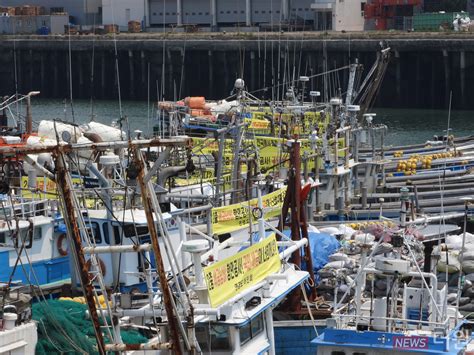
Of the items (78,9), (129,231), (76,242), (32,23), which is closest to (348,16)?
(78,9)

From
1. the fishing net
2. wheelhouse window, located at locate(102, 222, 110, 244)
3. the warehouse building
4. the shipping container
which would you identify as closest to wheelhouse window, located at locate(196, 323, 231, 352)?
the fishing net

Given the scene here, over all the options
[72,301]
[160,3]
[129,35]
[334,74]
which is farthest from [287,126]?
[160,3]

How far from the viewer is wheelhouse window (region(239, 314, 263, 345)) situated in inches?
664

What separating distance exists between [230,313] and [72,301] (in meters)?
3.93

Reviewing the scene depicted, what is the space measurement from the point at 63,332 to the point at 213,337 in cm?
271

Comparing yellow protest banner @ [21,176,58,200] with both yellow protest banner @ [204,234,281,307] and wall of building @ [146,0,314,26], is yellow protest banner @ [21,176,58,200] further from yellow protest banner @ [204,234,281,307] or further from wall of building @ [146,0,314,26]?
wall of building @ [146,0,314,26]

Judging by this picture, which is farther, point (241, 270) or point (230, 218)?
point (230, 218)

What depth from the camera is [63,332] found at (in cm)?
1842

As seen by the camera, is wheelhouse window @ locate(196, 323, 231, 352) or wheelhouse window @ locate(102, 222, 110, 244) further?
wheelhouse window @ locate(102, 222, 110, 244)

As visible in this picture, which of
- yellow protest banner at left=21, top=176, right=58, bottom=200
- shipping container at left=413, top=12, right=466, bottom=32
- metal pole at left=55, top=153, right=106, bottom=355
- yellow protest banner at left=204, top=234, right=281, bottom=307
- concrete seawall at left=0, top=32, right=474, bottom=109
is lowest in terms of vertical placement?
concrete seawall at left=0, top=32, right=474, bottom=109

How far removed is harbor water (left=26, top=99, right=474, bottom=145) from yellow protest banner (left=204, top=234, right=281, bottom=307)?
130 ft

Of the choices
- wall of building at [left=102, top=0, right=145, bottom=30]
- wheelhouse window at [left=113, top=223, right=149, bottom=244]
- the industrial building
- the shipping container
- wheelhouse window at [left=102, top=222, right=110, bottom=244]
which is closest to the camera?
wheelhouse window at [left=113, top=223, right=149, bottom=244]

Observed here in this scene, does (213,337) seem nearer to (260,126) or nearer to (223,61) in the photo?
(260,126)

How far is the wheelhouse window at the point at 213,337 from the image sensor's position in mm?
16453
